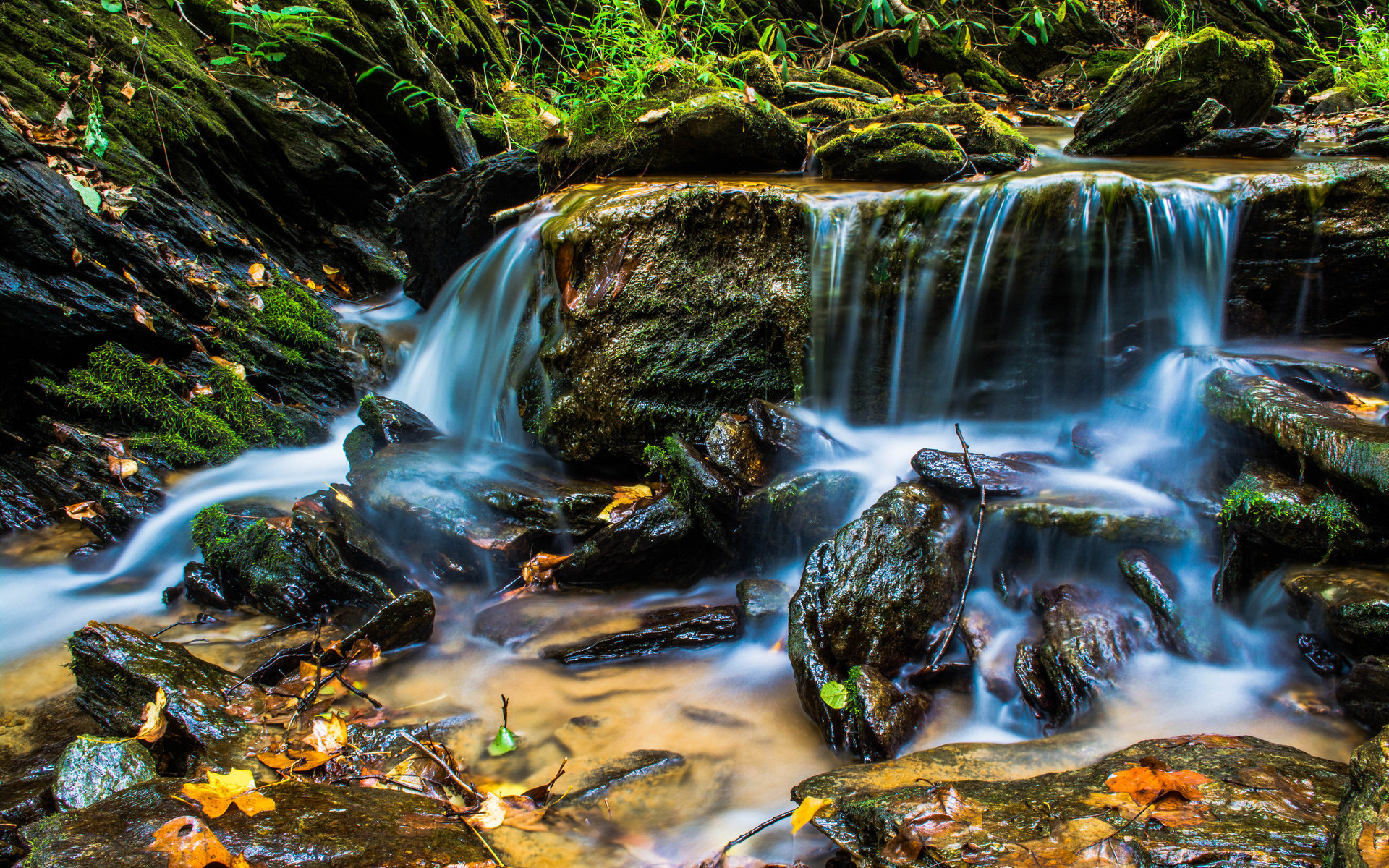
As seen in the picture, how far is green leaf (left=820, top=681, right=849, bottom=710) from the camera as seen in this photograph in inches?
106

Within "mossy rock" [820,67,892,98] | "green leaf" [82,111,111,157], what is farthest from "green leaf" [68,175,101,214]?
"mossy rock" [820,67,892,98]

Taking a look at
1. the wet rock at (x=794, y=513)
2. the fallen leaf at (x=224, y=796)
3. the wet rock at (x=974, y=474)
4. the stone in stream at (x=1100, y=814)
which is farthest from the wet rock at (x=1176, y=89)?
the fallen leaf at (x=224, y=796)

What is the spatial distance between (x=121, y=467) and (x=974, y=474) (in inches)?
226

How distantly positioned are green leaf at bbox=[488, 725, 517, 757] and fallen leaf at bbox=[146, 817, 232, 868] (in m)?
1.21

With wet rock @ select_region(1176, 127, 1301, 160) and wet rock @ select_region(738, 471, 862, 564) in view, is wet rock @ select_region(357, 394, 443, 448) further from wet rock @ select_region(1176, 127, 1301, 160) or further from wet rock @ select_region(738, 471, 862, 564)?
wet rock @ select_region(1176, 127, 1301, 160)

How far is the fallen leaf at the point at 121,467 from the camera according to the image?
4371 mm

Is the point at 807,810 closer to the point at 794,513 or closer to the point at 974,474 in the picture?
the point at 794,513

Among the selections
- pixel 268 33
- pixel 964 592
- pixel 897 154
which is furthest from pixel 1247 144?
pixel 268 33

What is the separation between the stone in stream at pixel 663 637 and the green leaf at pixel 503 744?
0.59 m

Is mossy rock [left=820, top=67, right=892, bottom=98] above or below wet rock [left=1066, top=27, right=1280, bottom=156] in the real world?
above

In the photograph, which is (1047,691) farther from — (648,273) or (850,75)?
(850,75)

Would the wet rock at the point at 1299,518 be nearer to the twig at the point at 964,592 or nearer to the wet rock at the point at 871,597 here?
the twig at the point at 964,592

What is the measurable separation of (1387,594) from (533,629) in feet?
13.1

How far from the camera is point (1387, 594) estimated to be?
8.48 feet
